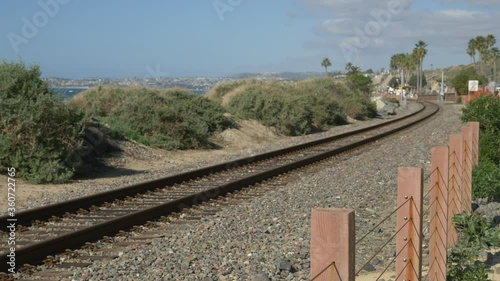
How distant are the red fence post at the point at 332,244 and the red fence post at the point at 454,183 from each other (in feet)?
19.7

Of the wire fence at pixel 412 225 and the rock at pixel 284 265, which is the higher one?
the wire fence at pixel 412 225

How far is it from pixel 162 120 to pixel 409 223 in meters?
22.4

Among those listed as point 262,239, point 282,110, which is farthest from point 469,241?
point 282,110

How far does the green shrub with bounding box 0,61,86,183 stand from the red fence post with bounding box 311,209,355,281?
1425 cm

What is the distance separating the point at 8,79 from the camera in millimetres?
19438

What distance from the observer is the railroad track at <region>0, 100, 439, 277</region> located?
1017 cm

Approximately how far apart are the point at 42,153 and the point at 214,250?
9.04 metres

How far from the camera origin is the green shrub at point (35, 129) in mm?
17828

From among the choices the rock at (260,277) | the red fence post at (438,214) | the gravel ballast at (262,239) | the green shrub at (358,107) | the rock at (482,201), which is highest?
the red fence post at (438,214)

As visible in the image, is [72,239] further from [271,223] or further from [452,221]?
[452,221]

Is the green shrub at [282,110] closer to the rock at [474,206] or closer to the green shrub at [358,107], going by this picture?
the green shrub at [358,107]

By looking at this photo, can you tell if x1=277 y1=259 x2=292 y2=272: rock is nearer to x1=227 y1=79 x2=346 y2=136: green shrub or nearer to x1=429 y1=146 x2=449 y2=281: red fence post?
x1=429 y1=146 x2=449 y2=281: red fence post

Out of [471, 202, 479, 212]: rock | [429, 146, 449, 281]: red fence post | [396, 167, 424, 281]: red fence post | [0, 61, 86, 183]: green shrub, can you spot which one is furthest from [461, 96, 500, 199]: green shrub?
[0, 61, 86, 183]: green shrub

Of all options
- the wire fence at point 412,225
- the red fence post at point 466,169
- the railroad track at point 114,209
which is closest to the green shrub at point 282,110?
the railroad track at point 114,209
